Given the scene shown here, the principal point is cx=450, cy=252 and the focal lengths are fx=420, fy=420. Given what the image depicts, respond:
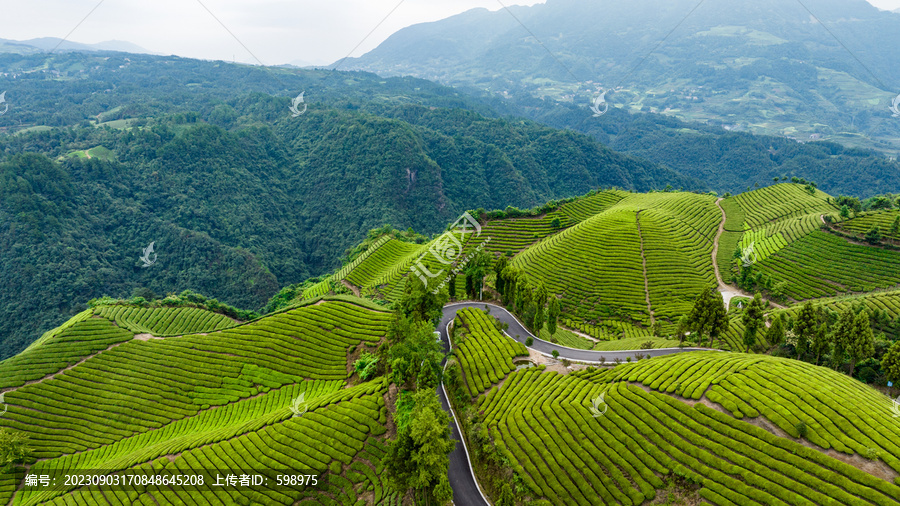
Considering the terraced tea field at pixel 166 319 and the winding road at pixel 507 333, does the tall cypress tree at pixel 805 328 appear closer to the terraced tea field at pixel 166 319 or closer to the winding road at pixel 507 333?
the winding road at pixel 507 333

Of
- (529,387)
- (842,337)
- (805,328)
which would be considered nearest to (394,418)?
(529,387)

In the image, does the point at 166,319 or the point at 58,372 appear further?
the point at 166,319

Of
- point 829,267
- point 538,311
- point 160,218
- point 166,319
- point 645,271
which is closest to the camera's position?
point 538,311

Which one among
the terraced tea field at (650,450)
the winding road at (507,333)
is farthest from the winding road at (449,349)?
the terraced tea field at (650,450)

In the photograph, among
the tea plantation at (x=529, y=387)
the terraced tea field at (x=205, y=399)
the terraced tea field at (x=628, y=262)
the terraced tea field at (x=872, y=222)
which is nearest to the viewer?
the tea plantation at (x=529, y=387)

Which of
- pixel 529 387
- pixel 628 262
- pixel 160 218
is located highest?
pixel 628 262

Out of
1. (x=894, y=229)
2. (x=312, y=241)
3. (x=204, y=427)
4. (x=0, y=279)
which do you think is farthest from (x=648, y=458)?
(x=312, y=241)

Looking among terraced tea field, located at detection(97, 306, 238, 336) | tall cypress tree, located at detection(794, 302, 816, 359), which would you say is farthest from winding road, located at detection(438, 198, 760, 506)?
terraced tea field, located at detection(97, 306, 238, 336)

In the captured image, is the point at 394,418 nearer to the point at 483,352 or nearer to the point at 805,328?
the point at 483,352

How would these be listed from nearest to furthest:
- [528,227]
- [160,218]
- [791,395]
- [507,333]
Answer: [791,395] → [507,333] → [528,227] → [160,218]

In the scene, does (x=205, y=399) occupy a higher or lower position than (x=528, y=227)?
lower
